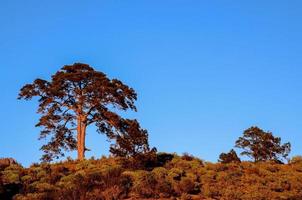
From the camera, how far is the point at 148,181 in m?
28.8

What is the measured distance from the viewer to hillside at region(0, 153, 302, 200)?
27.1 metres

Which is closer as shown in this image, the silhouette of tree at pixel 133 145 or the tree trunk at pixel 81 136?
the silhouette of tree at pixel 133 145

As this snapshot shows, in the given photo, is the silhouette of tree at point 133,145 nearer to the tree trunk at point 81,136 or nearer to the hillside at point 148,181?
the hillside at point 148,181

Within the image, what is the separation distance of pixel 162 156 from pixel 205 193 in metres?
10.9

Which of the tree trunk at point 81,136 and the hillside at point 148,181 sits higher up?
the tree trunk at point 81,136

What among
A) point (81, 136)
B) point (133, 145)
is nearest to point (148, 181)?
point (133, 145)

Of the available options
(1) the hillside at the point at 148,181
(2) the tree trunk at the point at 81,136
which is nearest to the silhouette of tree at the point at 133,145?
(1) the hillside at the point at 148,181

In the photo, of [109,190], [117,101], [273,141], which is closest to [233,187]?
[109,190]

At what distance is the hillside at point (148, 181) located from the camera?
27125 mm

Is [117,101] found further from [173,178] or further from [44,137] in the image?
[173,178]

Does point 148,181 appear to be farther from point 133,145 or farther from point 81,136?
point 81,136

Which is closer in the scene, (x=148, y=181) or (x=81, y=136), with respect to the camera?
(x=148, y=181)

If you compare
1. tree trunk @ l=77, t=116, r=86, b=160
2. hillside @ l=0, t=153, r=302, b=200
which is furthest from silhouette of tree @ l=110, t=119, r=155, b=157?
tree trunk @ l=77, t=116, r=86, b=160

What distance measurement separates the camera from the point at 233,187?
29.4m
